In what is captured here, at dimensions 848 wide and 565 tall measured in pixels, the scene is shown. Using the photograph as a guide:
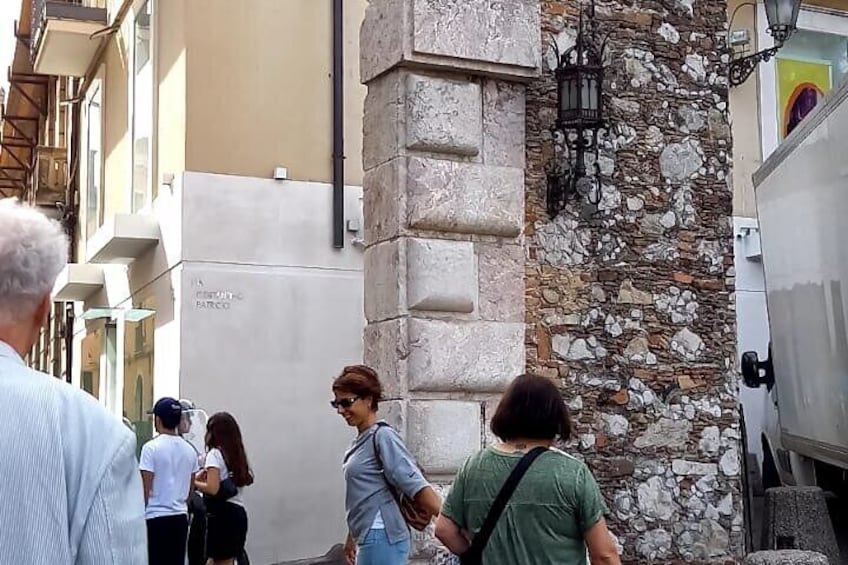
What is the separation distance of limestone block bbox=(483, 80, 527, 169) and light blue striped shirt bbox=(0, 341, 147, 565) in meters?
4.66

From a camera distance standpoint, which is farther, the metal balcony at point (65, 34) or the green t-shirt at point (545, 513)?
the metal balcony at point (65, 34)

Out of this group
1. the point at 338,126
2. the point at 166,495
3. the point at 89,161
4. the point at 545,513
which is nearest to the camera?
the point at 545,513

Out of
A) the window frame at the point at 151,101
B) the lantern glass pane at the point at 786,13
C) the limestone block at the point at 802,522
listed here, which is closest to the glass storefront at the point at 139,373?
the window frame at the point at 151,101

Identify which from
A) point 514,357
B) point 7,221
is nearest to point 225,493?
point 514,357

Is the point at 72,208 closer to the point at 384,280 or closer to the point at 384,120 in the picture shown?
the point at 384,120

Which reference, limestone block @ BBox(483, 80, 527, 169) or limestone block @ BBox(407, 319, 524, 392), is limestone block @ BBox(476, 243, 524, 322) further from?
limestone block @ BBox(483, 80, 527, 169)

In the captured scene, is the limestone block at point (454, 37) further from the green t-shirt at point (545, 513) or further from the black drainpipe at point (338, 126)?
the black drainpipe at point (338, 126)

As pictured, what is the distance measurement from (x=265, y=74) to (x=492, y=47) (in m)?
6.61

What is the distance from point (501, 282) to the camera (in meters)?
6.70

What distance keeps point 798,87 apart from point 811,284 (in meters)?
8.74

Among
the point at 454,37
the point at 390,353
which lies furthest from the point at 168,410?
the point at 454,37

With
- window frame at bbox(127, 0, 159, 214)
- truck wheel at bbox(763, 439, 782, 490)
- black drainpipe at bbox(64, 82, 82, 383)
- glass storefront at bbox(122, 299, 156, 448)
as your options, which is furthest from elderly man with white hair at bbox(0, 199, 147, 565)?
black drainpipe at bbox(64, 82, 82, 383)

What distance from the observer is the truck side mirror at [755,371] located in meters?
11.5

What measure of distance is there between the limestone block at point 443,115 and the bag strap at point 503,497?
2.75 metres
